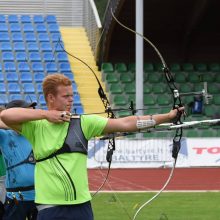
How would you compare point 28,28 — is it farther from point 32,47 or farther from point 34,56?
point 34,56

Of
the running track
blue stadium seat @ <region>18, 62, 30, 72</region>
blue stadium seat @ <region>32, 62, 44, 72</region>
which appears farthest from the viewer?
blue stadium seat @ <region>18, 62, 30, 72</region>

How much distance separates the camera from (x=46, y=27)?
30.9 m

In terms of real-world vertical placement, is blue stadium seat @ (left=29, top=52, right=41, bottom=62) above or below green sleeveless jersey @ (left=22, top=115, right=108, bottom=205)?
above

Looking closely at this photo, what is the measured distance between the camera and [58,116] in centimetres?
518

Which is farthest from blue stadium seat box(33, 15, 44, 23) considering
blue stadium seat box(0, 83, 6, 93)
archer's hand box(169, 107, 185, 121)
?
archer's hand box(169, 107, 185, 121)

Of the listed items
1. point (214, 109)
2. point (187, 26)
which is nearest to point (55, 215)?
point (214, 109)

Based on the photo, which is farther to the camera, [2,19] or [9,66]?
[2,19]

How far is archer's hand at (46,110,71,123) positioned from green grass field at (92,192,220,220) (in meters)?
6.19

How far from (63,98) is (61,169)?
0.45m

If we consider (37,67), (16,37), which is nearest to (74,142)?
(37,67)

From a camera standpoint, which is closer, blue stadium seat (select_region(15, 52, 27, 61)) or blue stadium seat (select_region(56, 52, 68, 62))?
blue stadium seat (select_region(15, 52, 27, 61))

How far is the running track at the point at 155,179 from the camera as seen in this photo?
16375 mm

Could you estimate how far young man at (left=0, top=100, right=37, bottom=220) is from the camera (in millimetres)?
7098

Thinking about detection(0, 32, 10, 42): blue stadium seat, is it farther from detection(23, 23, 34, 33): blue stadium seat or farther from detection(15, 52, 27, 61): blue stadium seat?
detection(15, 52, 27, 61): blue stadium seat
